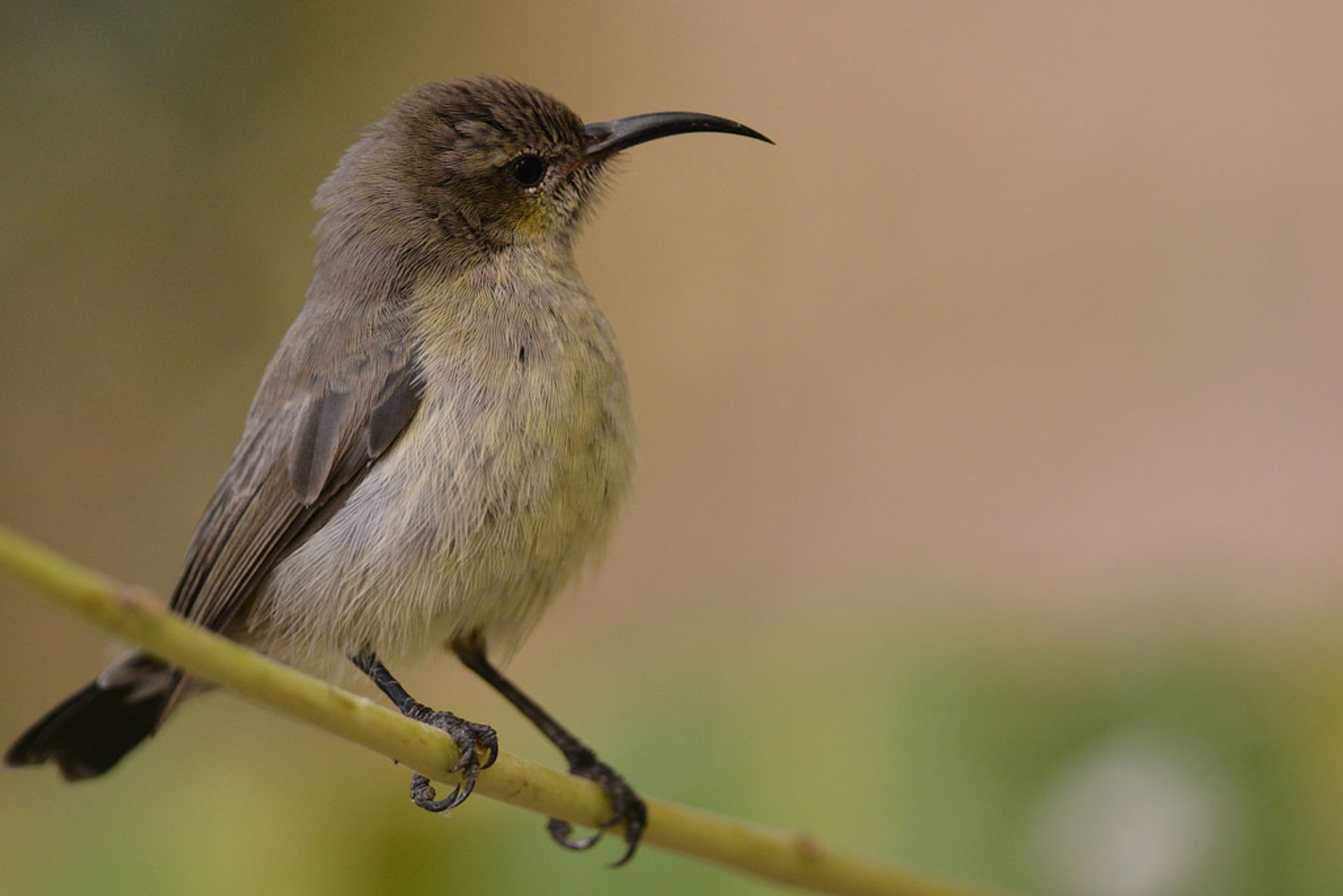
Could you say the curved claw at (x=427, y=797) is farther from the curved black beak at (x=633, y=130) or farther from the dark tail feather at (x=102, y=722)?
the curved black beak at (x=633, y=130)

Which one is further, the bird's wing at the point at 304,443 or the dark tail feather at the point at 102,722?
the dark tail feather at the point at 102,722

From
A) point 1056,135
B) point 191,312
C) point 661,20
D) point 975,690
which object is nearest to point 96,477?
point 191,312

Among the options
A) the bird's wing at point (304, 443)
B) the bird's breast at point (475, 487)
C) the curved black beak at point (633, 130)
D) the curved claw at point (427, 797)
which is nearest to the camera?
the curved claw at point (427, 797)

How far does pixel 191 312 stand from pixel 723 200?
186 centimetres

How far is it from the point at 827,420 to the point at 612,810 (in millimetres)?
3007

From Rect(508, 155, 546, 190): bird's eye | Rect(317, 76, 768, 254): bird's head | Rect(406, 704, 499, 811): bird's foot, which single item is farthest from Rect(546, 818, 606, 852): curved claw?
Rect(508, 155, 546, 190): bird's eye

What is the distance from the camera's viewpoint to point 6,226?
3990 mm

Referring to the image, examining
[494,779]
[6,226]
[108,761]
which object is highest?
[6,226]

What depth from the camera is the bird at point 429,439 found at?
2.52 m

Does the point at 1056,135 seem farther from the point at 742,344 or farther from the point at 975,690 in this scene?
the point at 975,690

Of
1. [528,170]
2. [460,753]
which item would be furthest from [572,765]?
[528,170]

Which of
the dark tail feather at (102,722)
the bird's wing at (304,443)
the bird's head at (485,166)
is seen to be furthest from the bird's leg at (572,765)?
the bird's head at (485,166)

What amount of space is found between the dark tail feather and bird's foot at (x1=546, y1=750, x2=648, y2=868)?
2.64 ft

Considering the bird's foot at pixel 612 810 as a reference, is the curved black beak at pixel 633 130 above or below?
above
